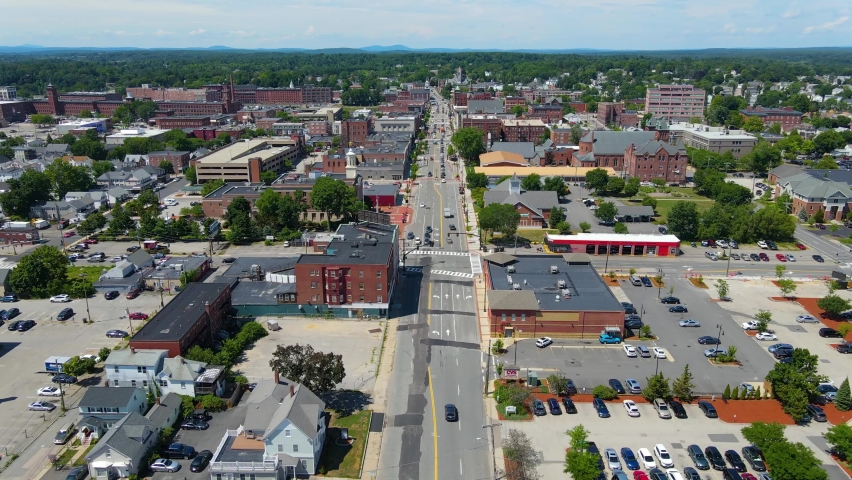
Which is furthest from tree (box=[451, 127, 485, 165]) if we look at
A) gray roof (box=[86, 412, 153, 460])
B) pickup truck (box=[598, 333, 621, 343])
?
gray roof (box=[86, 412, 153, 460])

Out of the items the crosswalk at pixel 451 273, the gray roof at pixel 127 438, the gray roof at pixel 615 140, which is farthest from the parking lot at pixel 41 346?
the gray roof at pixel 615 140

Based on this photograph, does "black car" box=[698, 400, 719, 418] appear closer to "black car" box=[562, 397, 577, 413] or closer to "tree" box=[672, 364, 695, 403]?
"tree" box=[672, 364, 695, 403]

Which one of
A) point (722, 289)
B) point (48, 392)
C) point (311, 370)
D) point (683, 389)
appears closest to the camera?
point (311, 370)

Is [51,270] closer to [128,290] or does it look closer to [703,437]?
[128,290]

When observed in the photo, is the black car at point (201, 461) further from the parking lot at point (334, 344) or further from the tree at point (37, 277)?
the tree at point (37, 277)

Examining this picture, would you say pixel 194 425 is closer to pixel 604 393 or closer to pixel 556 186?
pixel 604 393

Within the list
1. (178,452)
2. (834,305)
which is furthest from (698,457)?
(178,452)

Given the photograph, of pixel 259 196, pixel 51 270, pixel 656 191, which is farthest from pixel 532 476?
pixel 656 191
